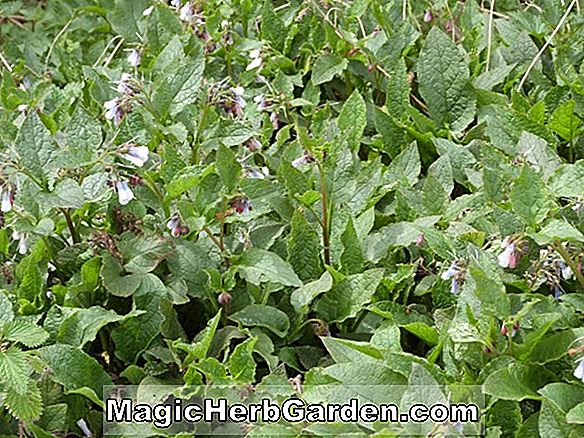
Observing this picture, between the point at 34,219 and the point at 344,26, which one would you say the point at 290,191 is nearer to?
the point at 34,219

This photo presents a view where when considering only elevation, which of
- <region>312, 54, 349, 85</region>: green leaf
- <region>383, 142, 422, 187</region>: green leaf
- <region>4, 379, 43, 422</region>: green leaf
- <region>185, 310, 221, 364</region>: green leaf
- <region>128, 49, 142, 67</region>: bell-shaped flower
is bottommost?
<region>4, 379, 43, 422</region>: green leaf

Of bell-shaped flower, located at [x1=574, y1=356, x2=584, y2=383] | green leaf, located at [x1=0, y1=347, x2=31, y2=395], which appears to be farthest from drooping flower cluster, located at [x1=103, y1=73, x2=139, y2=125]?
bell-shaped flower, located at [x1=574, y1=356, x2=584, y2=383]

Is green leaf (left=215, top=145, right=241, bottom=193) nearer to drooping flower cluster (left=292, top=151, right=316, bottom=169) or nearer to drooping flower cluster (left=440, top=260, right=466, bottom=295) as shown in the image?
drooping flower cluster (left=292, top=151, right=316, bottom=169)

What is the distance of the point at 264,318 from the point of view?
6.73ft

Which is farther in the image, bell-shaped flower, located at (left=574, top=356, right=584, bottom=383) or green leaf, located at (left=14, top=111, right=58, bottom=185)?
green leaf, located at (left=14, top=111, right=58, bottom=185)

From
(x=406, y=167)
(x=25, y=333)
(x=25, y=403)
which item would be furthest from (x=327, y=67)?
(x=25, y=403)

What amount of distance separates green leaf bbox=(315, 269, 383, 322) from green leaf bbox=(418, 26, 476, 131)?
769 millimetres

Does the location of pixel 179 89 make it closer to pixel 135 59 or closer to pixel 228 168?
pixel 228 168

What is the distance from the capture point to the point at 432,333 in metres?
1.94

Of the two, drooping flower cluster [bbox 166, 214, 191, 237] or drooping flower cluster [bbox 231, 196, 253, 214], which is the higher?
drooping flower cluster [bbox 231, 196, 253, 214]

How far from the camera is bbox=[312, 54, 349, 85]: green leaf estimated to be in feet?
9.34

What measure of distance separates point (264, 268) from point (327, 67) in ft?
3.28

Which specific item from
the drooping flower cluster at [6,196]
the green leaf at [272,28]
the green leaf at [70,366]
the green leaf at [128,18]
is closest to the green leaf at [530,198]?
the green leaf at [70,366]

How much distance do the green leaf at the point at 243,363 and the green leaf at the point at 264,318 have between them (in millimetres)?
199
